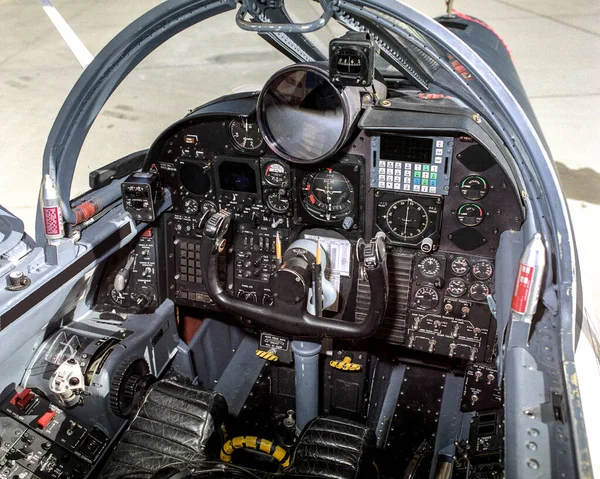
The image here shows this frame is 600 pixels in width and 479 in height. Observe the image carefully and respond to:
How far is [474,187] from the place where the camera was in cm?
279

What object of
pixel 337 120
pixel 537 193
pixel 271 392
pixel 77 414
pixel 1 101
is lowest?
pixel 271 392

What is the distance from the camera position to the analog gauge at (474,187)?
2775mm

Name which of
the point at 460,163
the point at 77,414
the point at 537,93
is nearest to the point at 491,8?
the point at 537,93

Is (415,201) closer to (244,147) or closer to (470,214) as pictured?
(470,214)

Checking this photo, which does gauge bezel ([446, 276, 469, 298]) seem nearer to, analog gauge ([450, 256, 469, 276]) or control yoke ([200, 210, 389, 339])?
analog gauge ([450, 256, 469, 276])

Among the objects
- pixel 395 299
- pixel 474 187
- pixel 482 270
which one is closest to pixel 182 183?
pixel 395 299

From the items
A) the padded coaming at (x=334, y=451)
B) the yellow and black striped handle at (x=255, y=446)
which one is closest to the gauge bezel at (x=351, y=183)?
the padded coaming at (x=334, y=451)

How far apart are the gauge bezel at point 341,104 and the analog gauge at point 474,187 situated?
23.8 inches

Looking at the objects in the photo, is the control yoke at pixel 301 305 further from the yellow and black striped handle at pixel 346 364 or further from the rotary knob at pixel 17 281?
the yellow and black striped handle at pixel 346 364

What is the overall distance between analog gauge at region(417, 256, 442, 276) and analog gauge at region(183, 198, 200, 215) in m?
1.21

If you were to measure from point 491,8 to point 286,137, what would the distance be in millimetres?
9032

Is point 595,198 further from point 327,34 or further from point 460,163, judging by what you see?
point 327,34

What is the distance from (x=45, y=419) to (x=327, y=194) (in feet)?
5.39

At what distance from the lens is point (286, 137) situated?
2811 millimetres
